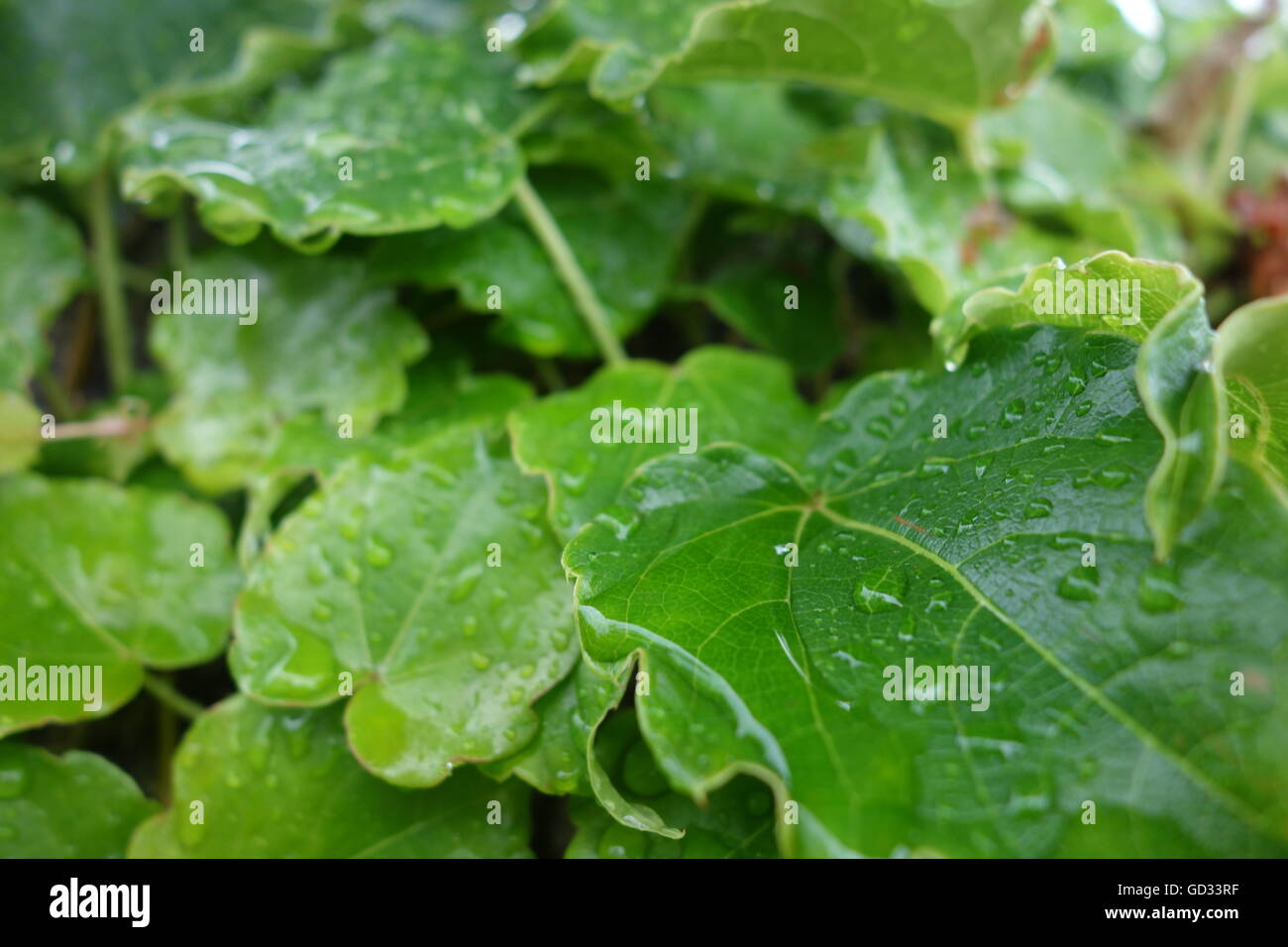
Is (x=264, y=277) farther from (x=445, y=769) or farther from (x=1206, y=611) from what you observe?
(x=1206, y=611)

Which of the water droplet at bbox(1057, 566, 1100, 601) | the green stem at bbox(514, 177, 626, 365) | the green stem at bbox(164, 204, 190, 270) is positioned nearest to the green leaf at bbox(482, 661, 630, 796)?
the water droplet at bbox(1057, 566, 1100, 601)

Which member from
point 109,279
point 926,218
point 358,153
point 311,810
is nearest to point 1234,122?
point 926,218

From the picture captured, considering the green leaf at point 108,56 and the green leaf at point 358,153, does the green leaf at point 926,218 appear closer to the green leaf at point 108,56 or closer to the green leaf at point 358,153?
the green leaf at point 358,153

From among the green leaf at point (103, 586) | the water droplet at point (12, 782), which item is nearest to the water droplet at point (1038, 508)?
the green leaf at point (103, 586)

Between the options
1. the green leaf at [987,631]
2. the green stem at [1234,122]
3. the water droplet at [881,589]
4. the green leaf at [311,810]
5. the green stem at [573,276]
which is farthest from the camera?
the green stem at [1234,122]

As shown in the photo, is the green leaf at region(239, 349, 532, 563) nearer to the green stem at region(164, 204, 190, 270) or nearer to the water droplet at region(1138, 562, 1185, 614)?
the green stem at region(164, 204, 190, 270)
